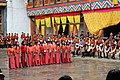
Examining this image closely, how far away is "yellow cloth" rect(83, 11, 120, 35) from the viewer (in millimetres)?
24397

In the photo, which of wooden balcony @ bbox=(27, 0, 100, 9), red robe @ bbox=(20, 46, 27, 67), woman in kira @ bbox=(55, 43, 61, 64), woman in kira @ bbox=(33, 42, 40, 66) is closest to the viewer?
red robe @ bbox=(20, 46, 27, 67)

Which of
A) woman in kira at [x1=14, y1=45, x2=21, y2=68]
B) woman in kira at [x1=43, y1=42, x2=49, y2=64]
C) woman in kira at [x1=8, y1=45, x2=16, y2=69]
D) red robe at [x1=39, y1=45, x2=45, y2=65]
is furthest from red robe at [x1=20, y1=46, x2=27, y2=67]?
woman in kira at [x1=43, y1=42, x2=49, y2=64]

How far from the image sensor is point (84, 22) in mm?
27844

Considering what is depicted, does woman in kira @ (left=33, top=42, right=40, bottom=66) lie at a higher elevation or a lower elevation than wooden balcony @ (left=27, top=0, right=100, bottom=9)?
lower

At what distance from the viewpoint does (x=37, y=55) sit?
60.8ft

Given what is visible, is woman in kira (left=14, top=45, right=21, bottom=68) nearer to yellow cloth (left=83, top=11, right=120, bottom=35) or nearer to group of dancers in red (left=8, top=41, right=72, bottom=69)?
group of dancers in red (left=8, top=41, right=72, bottom=69)

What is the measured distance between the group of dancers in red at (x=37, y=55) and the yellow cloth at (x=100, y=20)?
5.84 meters

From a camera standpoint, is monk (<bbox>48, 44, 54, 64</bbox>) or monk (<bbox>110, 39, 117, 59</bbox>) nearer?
monk (<bbox>48, 44, 54, 64</bbox>)

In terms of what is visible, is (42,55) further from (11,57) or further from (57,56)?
(11,57)

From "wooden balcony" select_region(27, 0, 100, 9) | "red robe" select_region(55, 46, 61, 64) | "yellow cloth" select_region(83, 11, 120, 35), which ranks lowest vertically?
"red robe" select_region(55, 46, 61, 64)

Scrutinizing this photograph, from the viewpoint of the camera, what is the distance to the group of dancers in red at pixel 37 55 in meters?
17.3

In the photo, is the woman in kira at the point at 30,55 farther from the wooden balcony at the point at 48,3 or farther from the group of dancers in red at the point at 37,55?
the wooden balcony at the point at 48,3

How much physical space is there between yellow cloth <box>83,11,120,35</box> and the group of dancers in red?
584cm

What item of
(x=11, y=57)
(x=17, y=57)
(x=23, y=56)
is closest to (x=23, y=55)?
(x=23, y=56)
